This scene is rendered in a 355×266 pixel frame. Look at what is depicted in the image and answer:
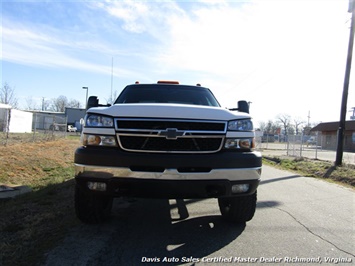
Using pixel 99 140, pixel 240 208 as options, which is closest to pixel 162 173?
pixel 99 140

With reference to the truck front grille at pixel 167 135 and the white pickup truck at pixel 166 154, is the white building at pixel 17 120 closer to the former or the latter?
the white pickup truck at pixel 166 154

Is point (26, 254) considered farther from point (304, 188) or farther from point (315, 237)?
point (304, 188)

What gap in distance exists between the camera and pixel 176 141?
11.0ft

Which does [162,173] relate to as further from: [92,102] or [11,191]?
[11,191]

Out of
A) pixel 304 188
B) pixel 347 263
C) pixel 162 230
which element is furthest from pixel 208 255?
pixel 304 188

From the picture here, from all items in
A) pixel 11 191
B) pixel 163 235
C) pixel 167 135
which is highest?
pixel 167 135

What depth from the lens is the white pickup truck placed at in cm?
321

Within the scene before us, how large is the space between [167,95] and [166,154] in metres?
1.99

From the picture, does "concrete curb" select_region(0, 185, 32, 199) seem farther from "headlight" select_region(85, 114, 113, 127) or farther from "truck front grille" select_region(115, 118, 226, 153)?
"truck front grille" select_region(115, 118, 226, 153)

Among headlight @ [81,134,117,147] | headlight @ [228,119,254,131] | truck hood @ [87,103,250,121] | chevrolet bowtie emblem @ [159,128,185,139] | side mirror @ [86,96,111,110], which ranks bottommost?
headlight @ [81,134,117,147]

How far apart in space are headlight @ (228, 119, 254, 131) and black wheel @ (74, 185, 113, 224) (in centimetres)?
176

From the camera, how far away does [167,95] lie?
508 cm

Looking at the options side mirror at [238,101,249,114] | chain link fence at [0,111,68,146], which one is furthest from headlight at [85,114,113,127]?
chain link fence at [0,111,68,146]

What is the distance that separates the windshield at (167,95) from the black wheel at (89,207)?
5.69 feet
